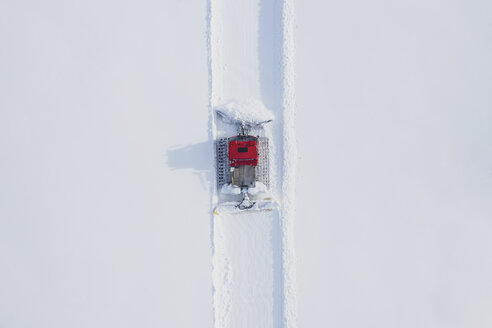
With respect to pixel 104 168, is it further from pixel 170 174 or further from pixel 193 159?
pixel 193 159

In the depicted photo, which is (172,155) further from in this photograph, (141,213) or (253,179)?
(253,179)

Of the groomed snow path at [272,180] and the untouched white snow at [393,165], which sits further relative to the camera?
the untouched white snow at [393,165]

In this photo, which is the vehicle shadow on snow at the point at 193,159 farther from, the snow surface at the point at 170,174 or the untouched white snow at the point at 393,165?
the untouched white snow at the point at 393,165

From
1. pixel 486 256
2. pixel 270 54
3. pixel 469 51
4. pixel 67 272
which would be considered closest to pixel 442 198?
pixel 486 256

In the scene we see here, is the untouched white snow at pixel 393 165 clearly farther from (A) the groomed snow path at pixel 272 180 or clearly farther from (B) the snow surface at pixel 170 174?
(A) the groomed snow path at pixel 272 180

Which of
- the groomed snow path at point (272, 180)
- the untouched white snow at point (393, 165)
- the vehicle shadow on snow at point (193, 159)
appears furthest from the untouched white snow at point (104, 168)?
the untouched white snow at point (393, 165)
